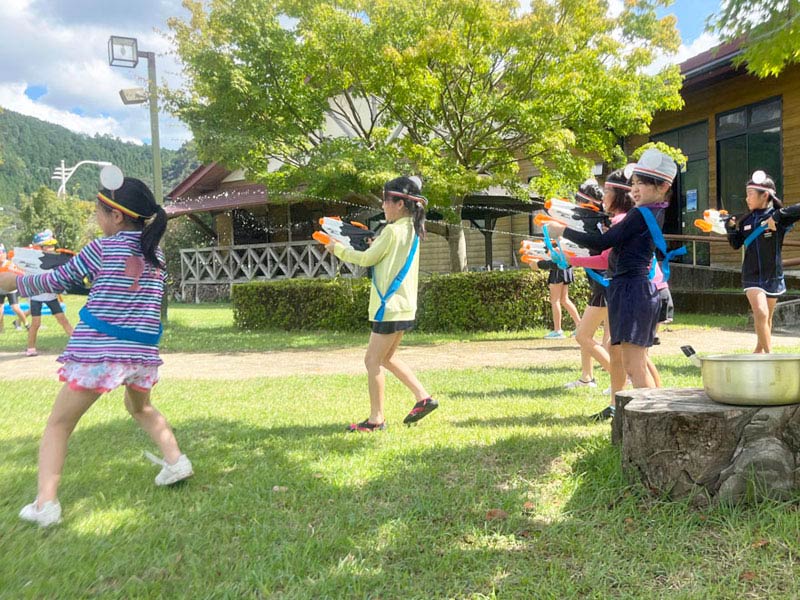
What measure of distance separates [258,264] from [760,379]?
60.6ft

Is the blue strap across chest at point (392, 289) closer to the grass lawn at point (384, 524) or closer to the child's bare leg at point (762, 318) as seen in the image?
the grass lawn at point (384, 524)

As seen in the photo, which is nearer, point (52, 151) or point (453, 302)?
point (453, 302)

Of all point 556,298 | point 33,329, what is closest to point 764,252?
point 556,298

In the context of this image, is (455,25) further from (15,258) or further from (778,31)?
(15,258)

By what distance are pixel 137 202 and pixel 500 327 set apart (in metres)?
8.14

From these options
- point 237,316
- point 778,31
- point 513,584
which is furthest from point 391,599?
point 237,316

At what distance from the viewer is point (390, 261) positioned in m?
4.17

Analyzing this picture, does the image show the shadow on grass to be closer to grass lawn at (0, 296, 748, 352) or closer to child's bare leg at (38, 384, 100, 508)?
child's bare leg at (38, 384, 100, 508)

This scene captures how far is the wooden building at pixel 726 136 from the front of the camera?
40.4 feet

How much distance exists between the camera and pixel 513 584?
88.6 inches

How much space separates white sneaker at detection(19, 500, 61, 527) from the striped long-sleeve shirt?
64 centimetres

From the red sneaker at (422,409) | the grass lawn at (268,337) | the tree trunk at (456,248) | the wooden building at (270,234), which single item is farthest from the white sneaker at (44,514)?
the wooden building at (270,234)

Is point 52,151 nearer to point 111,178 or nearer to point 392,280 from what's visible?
point 392,280

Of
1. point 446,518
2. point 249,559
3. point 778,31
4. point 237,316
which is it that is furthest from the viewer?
point 237,316
